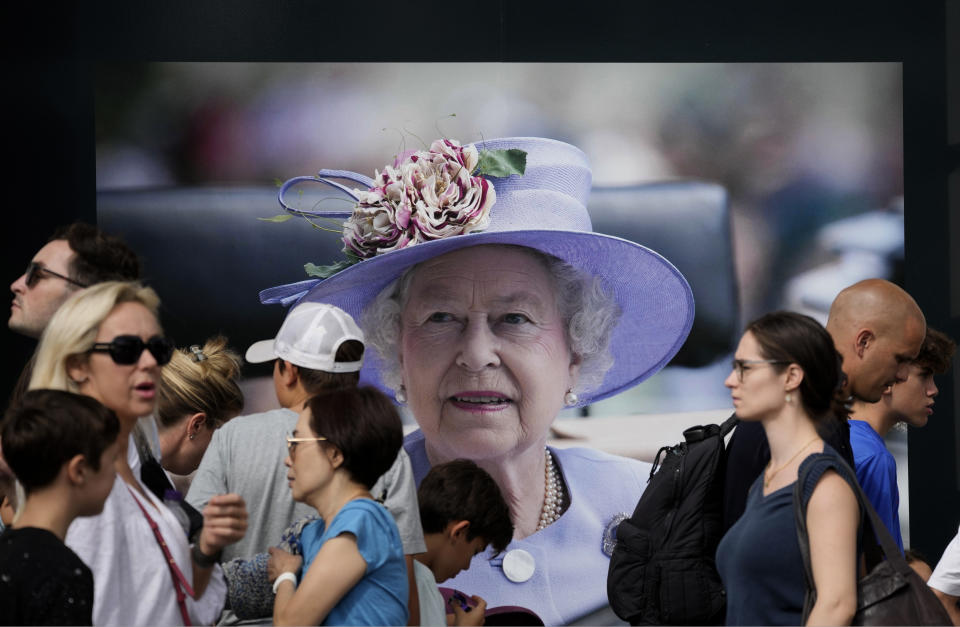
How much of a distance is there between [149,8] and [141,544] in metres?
2.90

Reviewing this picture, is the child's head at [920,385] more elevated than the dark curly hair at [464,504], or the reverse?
the child's head at [920,385]

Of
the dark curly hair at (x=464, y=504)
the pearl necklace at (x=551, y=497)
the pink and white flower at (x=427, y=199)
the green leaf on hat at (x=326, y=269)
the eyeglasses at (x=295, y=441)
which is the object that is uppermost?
the pink and white flower at (x=427, y=199)

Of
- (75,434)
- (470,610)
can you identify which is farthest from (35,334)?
(470,610)

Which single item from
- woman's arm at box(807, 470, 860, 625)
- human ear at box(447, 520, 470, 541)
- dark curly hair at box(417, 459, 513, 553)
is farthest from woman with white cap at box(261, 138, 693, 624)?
woman's arm at box(807, 470, 860, 625)

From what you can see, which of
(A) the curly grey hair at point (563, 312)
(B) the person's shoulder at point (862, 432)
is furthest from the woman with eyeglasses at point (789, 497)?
(A) the curly grey hair at point (563, 312)

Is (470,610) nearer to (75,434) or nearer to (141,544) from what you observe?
(141,544)

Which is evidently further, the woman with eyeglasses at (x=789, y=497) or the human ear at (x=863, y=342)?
the human ear at (x=863, y=342)

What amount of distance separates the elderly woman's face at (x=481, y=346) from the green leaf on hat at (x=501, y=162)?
14.8 inches

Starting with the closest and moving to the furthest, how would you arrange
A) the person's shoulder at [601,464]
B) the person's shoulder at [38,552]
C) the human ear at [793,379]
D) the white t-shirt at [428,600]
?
the person's shoulder at [38,552] < the human ear at [793,379] < the white t-shirt at [428,600] < the person's shoulder at [601,464]

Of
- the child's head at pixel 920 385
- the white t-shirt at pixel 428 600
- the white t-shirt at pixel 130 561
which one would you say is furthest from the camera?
the child's head at pixel 920 385

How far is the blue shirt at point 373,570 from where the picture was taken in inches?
92.4

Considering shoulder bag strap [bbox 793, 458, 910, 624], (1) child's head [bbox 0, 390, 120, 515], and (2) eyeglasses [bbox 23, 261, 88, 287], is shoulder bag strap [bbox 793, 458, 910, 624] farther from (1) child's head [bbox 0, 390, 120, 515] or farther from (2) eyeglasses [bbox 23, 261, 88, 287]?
(2) eyeglasses [bbox 23, 261, 88, 287]

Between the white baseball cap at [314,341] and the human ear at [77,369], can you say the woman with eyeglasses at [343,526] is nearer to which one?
the white baseball cap at [314,341]

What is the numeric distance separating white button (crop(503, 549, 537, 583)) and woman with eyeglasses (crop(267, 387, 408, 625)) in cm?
191
